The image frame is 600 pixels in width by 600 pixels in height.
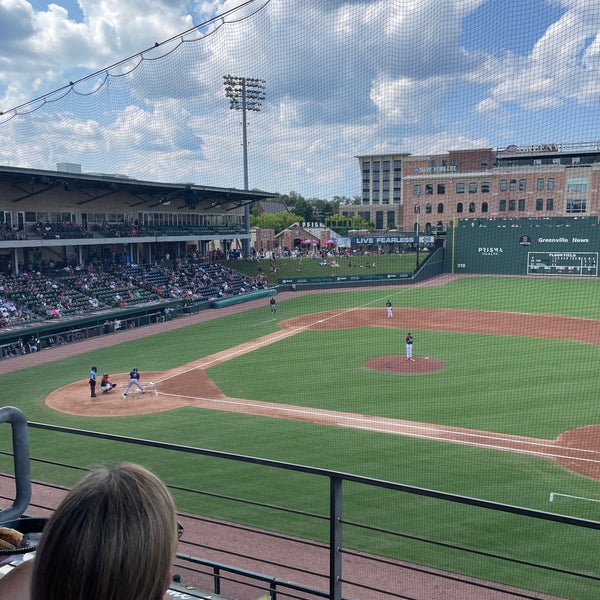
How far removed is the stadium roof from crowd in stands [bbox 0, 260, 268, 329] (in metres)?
4.02

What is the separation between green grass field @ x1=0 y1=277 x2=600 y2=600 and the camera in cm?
868

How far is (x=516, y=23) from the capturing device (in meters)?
6.50

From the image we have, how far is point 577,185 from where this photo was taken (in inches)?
823

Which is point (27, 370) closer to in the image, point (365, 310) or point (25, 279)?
point (25, 279)

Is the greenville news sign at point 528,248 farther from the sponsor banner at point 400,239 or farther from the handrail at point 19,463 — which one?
the handrail at point 19,463

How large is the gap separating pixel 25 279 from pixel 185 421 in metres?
17.6

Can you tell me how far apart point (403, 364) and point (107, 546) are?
18885mm

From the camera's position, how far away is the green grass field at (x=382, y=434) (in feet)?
28.5

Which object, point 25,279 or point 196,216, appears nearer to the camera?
point 25,279

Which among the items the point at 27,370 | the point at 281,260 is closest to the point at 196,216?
the point at 281,260

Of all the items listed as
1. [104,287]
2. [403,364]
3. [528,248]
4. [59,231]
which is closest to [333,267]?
[528,248]

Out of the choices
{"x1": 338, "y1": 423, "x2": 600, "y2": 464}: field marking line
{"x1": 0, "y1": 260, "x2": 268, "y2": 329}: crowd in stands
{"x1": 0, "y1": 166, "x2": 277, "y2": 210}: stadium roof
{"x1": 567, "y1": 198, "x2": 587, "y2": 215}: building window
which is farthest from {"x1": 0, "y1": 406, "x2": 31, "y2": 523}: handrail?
{"x1": 0, "y1": 166, "x2": 277, "y2": 210}: stadium roof

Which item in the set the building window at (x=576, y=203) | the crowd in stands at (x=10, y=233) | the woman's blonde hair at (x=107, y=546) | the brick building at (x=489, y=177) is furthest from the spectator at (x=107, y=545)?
the crowd in stands at (x=10, y=233)

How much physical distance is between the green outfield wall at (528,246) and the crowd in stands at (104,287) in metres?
15.2
